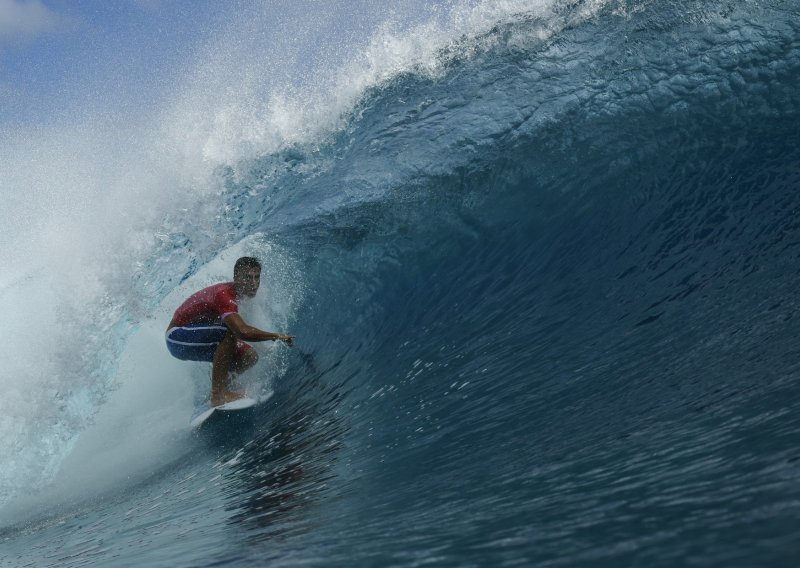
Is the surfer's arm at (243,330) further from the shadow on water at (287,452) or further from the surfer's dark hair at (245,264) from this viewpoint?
the shadow on water at (287,452)

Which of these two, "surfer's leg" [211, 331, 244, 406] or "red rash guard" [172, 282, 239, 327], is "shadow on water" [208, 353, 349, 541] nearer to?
"surfer's leg" [211, 331, 244, 406]

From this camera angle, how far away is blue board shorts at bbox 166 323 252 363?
20.2 ft

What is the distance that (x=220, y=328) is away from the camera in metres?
6.14

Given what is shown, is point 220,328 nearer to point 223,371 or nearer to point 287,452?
point 223,371

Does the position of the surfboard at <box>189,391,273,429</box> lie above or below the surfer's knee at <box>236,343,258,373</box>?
below

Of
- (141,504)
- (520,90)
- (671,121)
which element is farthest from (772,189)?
(141,504)

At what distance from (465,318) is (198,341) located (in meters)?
2.28

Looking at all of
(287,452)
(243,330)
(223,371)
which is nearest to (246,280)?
(243,330)

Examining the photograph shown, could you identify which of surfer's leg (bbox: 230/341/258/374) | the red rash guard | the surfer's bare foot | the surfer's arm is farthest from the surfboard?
the red rash guard

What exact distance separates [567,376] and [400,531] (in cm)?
158

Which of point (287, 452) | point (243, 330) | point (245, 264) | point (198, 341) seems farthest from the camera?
point (198, 341)

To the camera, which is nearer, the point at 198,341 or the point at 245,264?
the point at 245,264

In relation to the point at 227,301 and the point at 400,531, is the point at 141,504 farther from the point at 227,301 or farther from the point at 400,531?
the point at 400,531

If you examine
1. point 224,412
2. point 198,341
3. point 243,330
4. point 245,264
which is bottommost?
point 224,412
